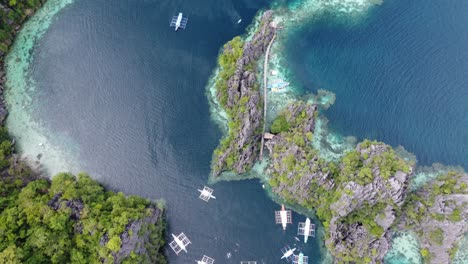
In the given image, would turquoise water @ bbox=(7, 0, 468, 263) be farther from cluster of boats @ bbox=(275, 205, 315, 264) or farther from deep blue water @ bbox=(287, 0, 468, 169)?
cluster of boats @ bbox=(275, 205, 315, 264)

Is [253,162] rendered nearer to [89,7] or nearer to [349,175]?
[349,175]

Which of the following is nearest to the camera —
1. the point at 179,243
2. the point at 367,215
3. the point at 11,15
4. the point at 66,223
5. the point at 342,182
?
the point at 66,223

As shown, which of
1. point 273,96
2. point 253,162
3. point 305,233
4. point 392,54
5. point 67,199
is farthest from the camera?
point 392,54

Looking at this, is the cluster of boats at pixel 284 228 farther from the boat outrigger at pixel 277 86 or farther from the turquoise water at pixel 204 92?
the boat outrigger at pixel 277 86

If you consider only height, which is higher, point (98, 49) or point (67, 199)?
point (98, 49)

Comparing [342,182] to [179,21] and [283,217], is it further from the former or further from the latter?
[179,21]

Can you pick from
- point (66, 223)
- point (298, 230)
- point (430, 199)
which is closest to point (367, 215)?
point (430, 199)

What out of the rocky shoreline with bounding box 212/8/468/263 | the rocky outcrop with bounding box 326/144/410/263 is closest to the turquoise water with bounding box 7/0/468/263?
the rocky shoreline with bounding box 212/8/468/263

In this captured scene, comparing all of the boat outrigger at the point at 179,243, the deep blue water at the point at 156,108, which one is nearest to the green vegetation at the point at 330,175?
the deep blue water at the point at 156,108

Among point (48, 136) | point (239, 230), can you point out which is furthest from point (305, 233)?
point (48, 136)
